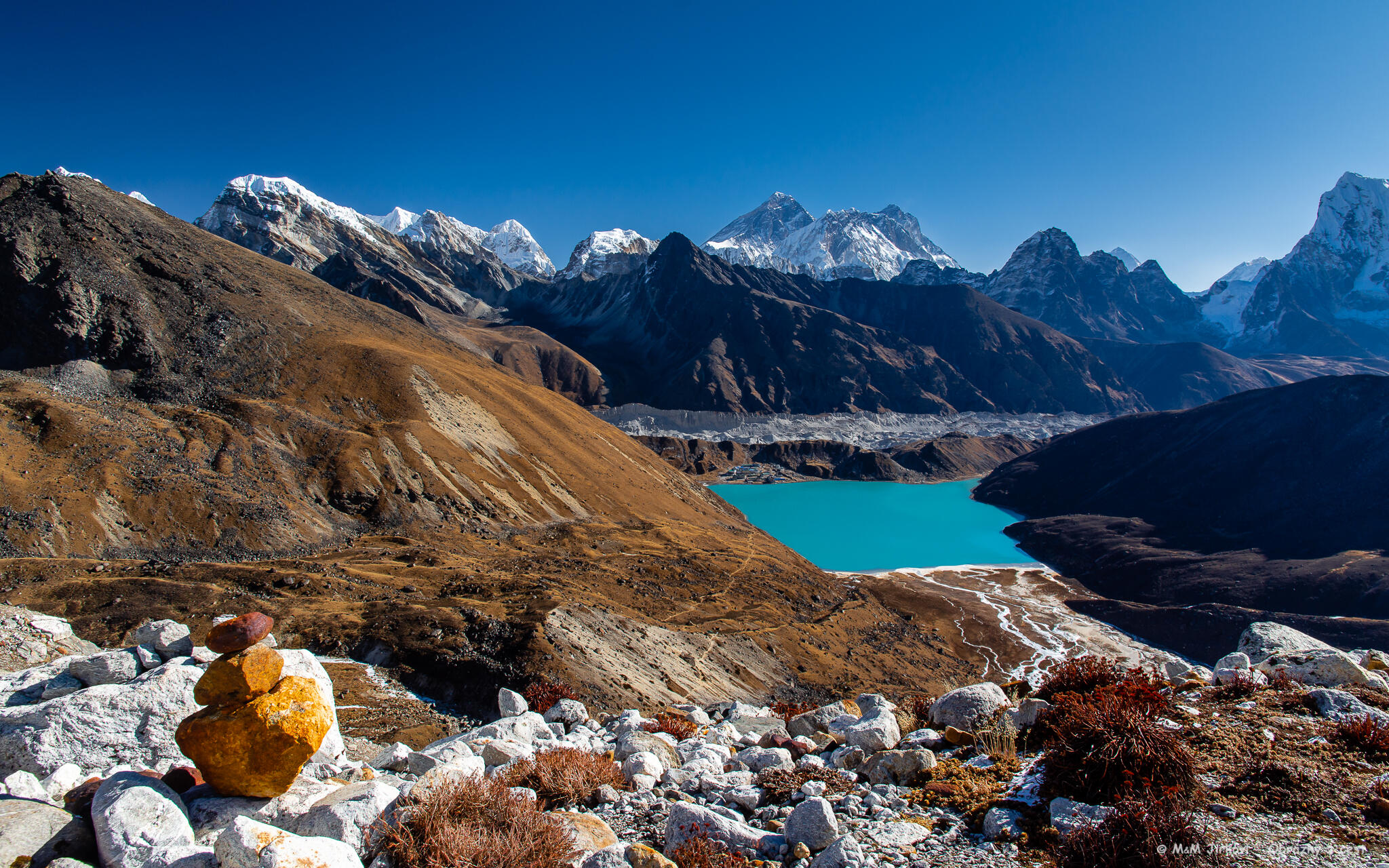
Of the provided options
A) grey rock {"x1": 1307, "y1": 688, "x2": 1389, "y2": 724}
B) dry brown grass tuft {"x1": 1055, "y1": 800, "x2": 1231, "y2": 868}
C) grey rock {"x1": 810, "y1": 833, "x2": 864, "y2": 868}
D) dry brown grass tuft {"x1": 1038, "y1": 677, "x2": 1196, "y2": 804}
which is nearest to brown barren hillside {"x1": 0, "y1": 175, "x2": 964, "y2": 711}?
grey rock {"x1": 810, "y1": 833, "x2": 864, "y2": 868}

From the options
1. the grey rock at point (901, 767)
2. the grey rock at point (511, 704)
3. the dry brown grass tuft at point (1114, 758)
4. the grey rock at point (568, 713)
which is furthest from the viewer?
the grey rock at point (511, 704)

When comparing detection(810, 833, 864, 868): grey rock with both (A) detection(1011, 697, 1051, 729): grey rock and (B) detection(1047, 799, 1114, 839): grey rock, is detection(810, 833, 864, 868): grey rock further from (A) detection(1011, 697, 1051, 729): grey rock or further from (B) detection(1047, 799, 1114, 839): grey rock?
(A) detection(1011, 697, 1051, 729): grey rock

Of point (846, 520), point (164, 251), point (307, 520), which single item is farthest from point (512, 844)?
point (846, 520)

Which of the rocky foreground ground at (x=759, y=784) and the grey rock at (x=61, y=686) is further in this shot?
the grey rock at (x=61, y=686)

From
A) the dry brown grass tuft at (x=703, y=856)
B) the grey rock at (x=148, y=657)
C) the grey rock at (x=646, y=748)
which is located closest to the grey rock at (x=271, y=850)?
the dry brown grass tuft at (x=703, y=856)

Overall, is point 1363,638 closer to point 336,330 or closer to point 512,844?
point 512,844

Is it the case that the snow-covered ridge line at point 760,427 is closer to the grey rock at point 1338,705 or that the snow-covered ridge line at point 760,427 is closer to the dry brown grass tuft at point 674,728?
the dry brown grass tuft at point 674,728
